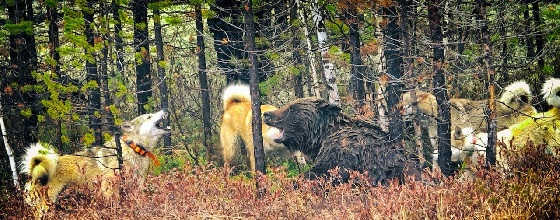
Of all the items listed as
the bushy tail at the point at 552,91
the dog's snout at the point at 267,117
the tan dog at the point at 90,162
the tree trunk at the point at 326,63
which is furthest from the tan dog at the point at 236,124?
the bushy tail at the point at 552,91

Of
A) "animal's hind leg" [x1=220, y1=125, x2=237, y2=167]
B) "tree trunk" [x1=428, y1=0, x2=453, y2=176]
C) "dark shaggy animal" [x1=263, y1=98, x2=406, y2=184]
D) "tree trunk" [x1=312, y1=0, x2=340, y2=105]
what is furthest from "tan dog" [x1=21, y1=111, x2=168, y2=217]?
"tree trunk" [x1=428, y1=0, x2=453, y2=176]

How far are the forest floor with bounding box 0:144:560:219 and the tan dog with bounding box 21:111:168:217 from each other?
287mm

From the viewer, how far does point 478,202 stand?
20.9 feet

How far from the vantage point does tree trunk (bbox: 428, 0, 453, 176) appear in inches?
343

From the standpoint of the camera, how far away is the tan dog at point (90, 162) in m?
8.77

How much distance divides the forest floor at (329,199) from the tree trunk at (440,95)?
149cm

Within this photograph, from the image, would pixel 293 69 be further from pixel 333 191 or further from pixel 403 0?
pixel 333 191

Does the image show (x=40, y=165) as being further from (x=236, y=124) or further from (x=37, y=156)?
(x=236, y=124)

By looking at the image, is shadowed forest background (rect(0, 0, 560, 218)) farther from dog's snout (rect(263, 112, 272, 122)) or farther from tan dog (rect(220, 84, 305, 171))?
dog's snout (rect(263, 112, 272, 122))

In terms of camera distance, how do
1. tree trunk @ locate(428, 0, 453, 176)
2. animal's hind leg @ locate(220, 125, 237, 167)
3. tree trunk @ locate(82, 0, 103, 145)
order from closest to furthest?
tree trunk @ locate(428, 0, 453, 176), tree trunk @ locate(82, 0, 103, 145), animal's hind leg @ locate(220, 125, 237, 167)

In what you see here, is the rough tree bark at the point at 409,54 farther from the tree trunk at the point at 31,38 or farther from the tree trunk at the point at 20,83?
the tree trunk at the point at 31,38

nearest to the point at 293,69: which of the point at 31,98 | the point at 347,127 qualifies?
the point at 347,127

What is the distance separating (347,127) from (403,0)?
1.85 meters

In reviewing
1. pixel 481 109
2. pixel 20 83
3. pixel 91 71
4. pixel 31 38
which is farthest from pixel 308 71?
pixel 20 83
